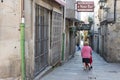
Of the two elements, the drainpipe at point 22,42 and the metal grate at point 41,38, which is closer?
the drainpipe at point 22,42

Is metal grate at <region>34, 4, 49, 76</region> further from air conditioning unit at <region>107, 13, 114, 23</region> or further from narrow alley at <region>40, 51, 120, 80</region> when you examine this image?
air conditioning unit at <region>107, 13, 114, 23</region>

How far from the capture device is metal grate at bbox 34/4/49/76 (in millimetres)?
12586

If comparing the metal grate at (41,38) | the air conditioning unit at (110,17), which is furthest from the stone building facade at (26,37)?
the air conditioning unit at (110,17)

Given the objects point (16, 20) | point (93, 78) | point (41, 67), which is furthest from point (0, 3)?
point (93, 78)

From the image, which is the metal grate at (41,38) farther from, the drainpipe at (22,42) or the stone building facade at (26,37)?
the drainpipe at (22,42)

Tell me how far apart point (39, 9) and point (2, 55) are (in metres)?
4.32

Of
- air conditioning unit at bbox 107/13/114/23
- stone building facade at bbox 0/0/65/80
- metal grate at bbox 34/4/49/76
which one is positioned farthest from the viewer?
air conditioning unit at bbox 107/13/114/23

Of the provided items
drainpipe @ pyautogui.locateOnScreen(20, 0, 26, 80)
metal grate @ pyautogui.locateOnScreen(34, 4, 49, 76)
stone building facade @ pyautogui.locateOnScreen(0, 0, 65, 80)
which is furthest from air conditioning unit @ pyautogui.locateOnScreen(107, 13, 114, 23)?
drainpipe @ pyautogui.locateOnScreen(20, 0, 26, 80)

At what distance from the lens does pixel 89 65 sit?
17.3m

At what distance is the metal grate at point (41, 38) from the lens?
496 inches

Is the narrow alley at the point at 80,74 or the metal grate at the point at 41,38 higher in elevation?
the metal grate at the point at 41,38

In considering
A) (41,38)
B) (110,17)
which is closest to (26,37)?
(41,38)

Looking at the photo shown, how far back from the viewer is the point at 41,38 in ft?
44.5

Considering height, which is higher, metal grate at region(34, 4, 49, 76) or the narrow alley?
metal grate at region(34, 4, 49, 76)
